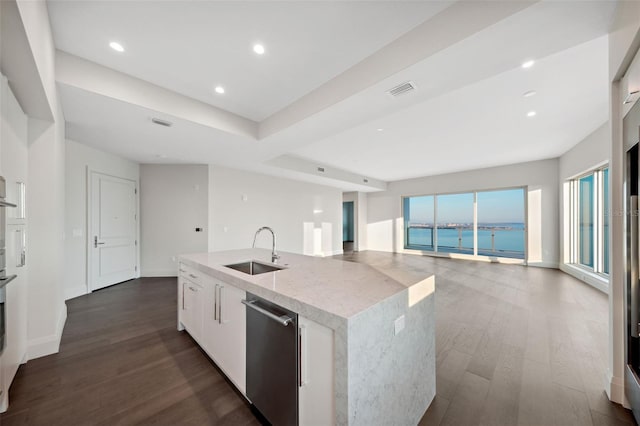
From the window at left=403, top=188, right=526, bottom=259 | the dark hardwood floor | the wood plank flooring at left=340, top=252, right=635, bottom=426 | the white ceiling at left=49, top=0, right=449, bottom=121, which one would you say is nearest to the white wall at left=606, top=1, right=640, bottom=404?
the wood plank flooring at left=340, top=252, right=635, bottom=426

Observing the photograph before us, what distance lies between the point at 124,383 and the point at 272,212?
516cm

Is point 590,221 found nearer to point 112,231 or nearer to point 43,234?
point 43,234

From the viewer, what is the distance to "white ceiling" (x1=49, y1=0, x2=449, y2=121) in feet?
5.91

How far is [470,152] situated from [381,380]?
5.83 m

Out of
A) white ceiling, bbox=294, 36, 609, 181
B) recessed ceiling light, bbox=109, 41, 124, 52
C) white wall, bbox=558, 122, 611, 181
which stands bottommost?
white wall, bbox=558, 122, 611, 181

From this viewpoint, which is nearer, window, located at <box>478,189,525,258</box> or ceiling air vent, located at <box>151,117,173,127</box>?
ceiling air vent, located at <box>151,117,173,127</box>

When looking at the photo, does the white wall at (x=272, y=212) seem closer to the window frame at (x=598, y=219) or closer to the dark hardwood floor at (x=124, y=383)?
the dark hardwood floor at (x=124, y=383)

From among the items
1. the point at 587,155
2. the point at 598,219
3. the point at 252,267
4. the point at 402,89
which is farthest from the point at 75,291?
the point at 587,155

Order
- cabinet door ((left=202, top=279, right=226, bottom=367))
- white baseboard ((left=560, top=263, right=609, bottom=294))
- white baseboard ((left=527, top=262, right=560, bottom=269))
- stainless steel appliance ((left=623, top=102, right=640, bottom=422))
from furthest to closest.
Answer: white baseboard ((left=527, top=262, right=560, bottom=269)) < white baseboard ((left=560, top=263, right=609, bottom=294)) < cabinet door ((left=202, top=279, right=226, bottom=367)) < stainless steel appliance ((left=623, top=102, right=640, bottom=422))

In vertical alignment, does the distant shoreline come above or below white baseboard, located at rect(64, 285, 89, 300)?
above

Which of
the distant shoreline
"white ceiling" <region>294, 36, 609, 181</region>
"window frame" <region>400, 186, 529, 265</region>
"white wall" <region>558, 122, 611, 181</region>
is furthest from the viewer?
the distant shoreline

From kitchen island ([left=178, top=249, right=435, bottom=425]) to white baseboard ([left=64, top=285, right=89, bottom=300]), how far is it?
3653 millimetres

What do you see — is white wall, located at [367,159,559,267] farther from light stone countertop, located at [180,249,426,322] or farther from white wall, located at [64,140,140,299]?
white wall, located at [64,140,140,299]

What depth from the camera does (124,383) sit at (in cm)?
188
